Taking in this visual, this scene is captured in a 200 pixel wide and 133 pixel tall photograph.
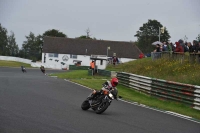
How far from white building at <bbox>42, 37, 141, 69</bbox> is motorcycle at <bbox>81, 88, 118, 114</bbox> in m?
79.4

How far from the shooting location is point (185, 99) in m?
18.4

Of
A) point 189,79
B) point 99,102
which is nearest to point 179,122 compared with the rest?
point 99,102

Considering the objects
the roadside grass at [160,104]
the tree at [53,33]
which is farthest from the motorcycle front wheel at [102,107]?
the tree at [53,33]

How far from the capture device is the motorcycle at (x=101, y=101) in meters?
13.2

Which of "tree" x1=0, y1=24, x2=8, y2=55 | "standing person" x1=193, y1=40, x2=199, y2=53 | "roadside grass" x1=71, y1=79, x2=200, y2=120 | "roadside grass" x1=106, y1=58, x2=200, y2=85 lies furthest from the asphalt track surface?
"tree" x1=0, y1=24, x2=8, y2=55

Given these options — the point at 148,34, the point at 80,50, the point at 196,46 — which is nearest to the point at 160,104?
the point at 196,46

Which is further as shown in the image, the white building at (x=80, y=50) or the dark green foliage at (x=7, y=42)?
the dark green foliage at (x=7, y=42)

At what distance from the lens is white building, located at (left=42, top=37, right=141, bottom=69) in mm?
94500

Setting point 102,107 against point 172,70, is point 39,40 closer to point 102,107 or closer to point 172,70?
point 172,70

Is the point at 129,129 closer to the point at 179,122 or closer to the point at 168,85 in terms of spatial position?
the point at 179,122

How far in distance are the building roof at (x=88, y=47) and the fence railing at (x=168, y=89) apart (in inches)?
2756

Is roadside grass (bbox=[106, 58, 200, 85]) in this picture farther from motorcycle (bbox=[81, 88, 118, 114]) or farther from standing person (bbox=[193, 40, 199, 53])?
motorcycle (bbox=[81, 88, 118, 114])

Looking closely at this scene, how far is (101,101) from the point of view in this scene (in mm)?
13539

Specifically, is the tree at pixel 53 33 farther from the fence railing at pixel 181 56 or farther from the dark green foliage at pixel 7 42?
the fence railing at pixel 181 56
